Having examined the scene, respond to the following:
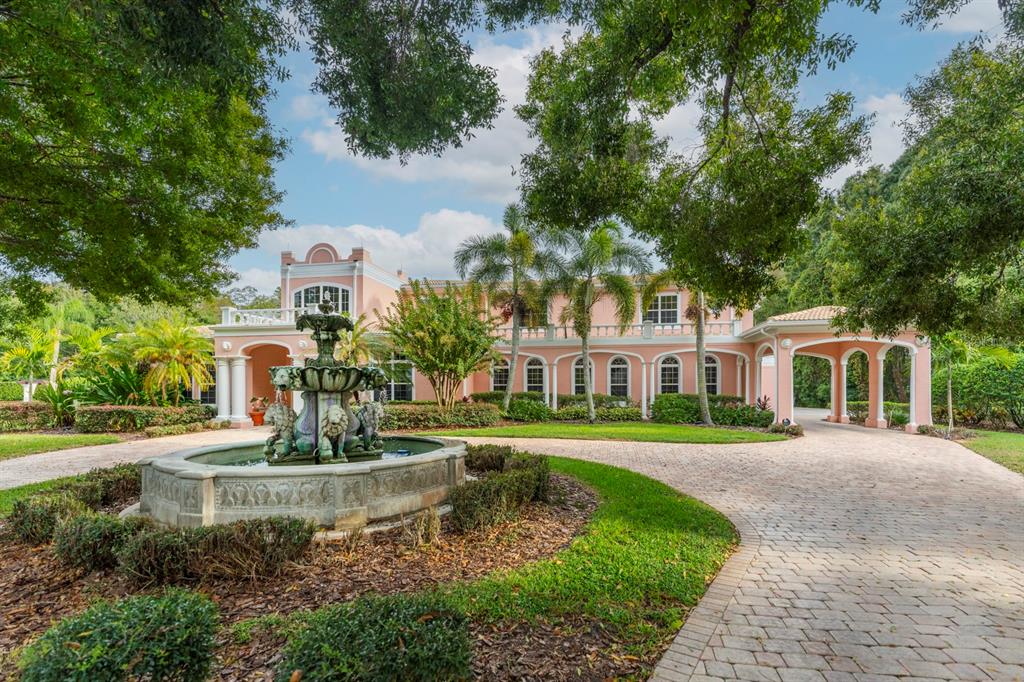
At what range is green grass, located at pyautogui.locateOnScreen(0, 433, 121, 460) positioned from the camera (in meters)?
12.5

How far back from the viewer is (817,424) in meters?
20.2

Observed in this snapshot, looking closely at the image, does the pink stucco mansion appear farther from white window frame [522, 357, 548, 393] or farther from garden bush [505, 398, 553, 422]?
garden bush [505, 398, 553, 422]

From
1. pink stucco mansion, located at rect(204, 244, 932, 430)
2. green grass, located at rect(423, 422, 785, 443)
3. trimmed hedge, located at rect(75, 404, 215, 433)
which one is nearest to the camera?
green grass, located at rect(423, 422, 785, 443)

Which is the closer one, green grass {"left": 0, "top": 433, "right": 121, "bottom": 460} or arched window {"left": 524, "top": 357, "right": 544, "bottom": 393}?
green grass {"left": 0, "top": 433, "right": 121, "bottom": 460}

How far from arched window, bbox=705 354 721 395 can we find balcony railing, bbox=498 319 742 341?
5.80 feet

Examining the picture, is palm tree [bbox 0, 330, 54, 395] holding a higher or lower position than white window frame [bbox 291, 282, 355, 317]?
lower

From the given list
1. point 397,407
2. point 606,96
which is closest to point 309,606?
point 606,96

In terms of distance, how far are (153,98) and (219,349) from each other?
1717 centimetres

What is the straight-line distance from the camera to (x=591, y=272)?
20375 mm

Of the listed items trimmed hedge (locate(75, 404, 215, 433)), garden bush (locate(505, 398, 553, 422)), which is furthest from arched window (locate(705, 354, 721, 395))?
trimmed hedge (locate(75, 404, 215, 433))

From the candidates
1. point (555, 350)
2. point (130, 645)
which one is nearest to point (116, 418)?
point (555, 350)

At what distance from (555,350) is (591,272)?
17.1 feet

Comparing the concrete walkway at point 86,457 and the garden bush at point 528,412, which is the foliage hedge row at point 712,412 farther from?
the concrete walkway at point 86,457

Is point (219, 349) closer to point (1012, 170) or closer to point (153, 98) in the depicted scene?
point (153, 98)
